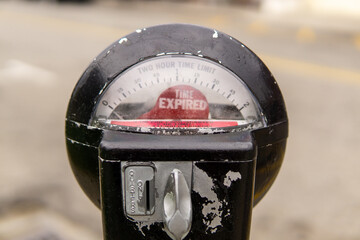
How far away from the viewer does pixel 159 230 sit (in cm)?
116

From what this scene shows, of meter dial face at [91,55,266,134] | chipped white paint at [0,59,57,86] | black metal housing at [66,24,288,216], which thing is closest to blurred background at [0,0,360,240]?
chipped white paint at [0,59,57,86]

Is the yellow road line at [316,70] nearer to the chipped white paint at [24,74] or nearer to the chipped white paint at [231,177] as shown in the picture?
the chipped white paint at [24,74]

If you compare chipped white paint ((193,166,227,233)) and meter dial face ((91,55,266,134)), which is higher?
meter dial face ((91,55,266,134))

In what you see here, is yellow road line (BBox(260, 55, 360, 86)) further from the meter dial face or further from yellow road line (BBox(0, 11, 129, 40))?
the meter dial face

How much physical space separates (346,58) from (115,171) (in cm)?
782

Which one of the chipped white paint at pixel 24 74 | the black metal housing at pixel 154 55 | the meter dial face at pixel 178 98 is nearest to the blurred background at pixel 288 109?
the chipped white paint at pixel 24 74

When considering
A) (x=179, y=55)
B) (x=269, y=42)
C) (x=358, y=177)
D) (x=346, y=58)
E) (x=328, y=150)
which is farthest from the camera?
(x=269, y=42)

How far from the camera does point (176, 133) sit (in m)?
1.16

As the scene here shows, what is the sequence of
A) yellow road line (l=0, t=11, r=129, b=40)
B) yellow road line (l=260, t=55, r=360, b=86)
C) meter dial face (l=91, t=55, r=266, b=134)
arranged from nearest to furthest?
meter dial face (l=91, t=55, r=266, b=134)
yellow road line (l=260, t=55, r=360, b=86)
yellow road line (l=0, t=11, r=129, b=40)

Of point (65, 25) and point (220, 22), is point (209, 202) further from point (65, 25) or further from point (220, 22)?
point (220, 22)

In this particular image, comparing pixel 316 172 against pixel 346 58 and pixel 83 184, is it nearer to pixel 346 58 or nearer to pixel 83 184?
pixel 83 184

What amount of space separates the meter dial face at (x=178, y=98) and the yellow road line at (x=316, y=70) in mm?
5825

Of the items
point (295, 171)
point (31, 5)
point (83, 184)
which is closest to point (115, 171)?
point (83, 184)

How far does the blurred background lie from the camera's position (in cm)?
340
